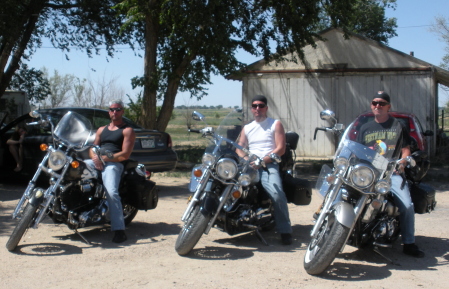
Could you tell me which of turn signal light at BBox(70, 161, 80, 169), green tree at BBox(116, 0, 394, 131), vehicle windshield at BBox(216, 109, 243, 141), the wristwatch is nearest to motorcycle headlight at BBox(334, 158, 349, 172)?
vehicle windshield at BBox(216, 109, 243, 141)

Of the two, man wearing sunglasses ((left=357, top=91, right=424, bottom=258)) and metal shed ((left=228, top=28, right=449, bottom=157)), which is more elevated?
metal shed ((left=228, top=28, right=449, bottom=157))

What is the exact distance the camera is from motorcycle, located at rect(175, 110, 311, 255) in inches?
213

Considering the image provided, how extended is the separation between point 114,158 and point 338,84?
12.5 m

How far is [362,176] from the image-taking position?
4.91 metres

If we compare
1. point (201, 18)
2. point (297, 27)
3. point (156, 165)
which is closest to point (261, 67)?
point (297, 27)

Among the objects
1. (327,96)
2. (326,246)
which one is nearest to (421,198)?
(326,246)

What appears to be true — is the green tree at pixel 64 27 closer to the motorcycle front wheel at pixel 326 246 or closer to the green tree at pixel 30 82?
the green tree at pixel 30 82

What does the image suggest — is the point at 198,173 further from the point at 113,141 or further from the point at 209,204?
the point at 113,141

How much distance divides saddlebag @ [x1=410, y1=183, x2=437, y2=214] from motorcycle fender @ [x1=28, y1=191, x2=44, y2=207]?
152 inches

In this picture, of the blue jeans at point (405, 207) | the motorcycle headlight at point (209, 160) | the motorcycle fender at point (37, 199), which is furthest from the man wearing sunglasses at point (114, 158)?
the blue jeans at point (405, 207)

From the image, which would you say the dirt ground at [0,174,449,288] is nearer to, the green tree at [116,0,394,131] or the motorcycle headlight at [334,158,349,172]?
the motorcycle headlight at [334,158,349,172]

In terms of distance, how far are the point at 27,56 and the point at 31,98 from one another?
12.0 feet

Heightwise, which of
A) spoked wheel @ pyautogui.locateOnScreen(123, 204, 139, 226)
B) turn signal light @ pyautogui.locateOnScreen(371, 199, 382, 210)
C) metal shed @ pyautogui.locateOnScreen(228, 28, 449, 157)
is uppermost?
metal shed @ pyautogui.locateOnScreen(228, 28, 449, 157)

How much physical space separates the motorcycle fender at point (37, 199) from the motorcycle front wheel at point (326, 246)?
8.96ft
